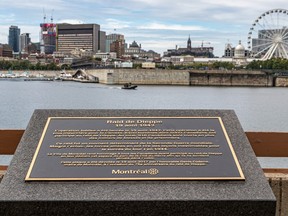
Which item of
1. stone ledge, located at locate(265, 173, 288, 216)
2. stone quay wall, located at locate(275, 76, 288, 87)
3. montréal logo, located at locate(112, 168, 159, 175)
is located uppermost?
montréal logo, located at locate(112, 168, 159, 175)

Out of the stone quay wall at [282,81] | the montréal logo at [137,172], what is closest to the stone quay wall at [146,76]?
the stone quay wall at [282,81]

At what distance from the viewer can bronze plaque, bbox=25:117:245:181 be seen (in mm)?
8422

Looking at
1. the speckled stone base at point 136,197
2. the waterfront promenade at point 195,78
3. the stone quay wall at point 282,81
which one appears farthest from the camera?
the stone quay wall at point 282,81

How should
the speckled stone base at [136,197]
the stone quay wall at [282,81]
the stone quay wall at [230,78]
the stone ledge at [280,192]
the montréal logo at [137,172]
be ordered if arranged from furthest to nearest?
1. the stone quay wall at [230,78]
2. the stone quay wall at [282,81]
3. the stone ledge at [280,192]
4. the montréal logo at [137,172]
5. the speckled stone base at [136,197]

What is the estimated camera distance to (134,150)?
28.8 feet

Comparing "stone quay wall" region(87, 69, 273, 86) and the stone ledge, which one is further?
"stone quay wall" region(87, 69, 273, 86)

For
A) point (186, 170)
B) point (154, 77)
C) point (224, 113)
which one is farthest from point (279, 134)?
point (154, 77)

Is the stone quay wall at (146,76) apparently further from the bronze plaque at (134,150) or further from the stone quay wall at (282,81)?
the bronze plaque at (134,150)

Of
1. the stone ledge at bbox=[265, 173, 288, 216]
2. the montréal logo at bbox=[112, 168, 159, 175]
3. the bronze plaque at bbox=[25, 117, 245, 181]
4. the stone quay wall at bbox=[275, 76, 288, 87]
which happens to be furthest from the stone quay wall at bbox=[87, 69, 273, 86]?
the montréal logo at bbox=[112, 168, 159, 175]

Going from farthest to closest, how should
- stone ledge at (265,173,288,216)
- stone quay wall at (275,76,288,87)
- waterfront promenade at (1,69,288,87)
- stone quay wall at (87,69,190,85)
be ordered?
stone quay wall at (275,76,288,87), waterfront promenade at (1,69,288,87), stone quay wall at (87,69,190,85), stone ledge at (265,173,288,216)

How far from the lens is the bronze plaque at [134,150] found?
842 cm

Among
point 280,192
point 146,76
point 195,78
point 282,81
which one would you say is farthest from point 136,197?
point 282,81

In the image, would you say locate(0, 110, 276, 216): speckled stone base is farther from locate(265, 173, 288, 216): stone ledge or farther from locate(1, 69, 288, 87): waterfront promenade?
locate(1, 69, 288, 87): waterfront promenade

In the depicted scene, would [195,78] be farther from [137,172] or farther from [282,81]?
[137,172]
